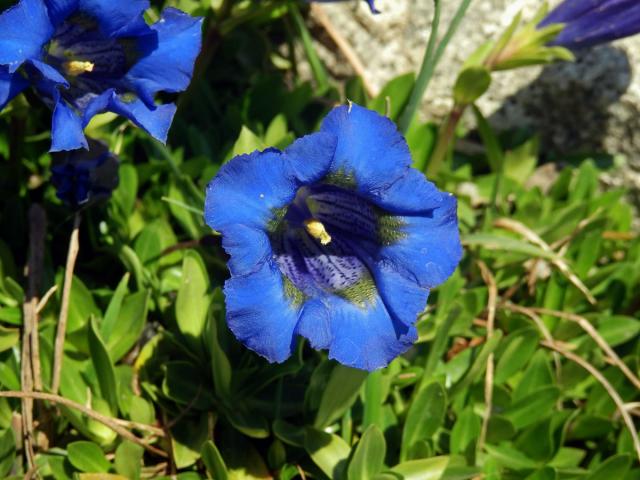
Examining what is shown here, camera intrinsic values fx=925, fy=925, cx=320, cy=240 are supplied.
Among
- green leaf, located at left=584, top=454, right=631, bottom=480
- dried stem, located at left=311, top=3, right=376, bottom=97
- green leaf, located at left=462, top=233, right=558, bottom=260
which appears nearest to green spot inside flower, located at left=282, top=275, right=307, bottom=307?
green leaf, located at left=462, top=233, right=558, bottom=260

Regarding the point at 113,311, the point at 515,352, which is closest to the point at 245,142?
the point at 113,311

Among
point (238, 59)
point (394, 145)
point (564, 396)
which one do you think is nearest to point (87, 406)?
point (394, 145)

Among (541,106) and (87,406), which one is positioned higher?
(541,106)

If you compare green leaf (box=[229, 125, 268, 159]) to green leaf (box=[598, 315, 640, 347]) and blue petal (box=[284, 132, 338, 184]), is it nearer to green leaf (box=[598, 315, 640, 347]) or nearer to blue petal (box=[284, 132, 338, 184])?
blue petal (box=[284, 132, 338, 184])

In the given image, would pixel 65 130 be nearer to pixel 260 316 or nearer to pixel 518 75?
pixel 260 316

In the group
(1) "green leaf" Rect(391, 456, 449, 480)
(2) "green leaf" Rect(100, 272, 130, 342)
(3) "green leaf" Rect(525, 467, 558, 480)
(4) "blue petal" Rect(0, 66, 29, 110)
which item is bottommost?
(3) "green leaf" Rect(525, 467, 558, 480)

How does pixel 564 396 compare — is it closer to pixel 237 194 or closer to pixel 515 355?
pixel 515 355
